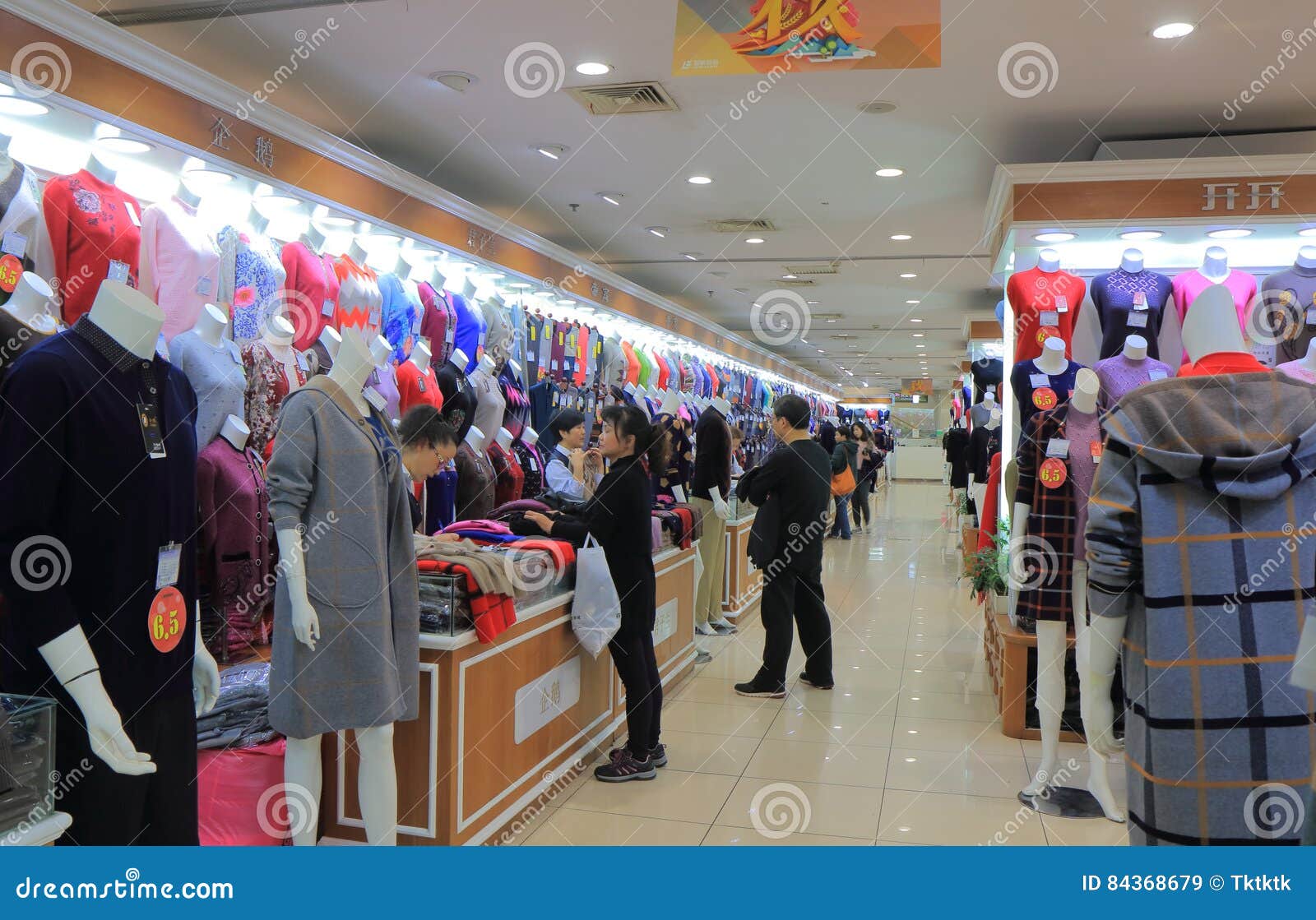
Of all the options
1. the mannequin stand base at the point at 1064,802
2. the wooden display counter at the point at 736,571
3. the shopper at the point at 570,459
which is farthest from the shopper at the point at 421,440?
the wooden display counter at the point at 736,571

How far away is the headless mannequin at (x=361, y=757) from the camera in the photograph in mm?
2527

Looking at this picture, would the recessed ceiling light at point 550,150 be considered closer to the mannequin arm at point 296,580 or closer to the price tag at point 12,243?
the price tag at point 12,243

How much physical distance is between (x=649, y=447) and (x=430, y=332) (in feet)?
8.44

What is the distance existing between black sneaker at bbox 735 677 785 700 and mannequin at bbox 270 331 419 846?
2.89 metres

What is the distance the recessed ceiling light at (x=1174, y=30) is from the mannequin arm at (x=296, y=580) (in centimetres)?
414

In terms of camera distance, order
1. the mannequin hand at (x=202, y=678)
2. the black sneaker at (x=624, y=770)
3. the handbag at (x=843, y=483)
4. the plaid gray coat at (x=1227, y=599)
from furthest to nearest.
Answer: the handbag at (x=843, y=483) < the black sneaker at (x=624, y=770) < the mannequin hand at (x=202, y=678) < the plaid gray coat at (x=1227, y=599)

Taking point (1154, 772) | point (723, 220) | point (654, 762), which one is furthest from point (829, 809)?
point (723, 220)

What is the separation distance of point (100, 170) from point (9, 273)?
1.07 meters

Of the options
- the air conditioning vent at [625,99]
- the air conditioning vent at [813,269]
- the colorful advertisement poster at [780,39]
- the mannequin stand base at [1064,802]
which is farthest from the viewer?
the air conditioning vent at [813,269]

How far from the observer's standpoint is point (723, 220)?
8453 mm

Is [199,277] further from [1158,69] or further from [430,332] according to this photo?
[1158,69]

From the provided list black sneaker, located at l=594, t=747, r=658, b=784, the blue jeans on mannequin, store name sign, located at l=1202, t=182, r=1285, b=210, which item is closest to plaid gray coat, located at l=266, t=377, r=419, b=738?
black sneaker, located at l=594, t=747, r=658, b=784

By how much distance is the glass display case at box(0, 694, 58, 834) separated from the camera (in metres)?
1.37

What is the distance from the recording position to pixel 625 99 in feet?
17.2
